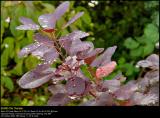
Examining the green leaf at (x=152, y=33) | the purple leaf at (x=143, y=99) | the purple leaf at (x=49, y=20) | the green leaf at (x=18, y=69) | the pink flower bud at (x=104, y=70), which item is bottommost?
the green leaf at (x=18, y=69)

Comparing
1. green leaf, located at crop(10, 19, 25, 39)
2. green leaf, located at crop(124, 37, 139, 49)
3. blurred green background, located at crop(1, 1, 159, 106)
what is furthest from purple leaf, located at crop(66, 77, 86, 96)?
green leaf, located at crop(124, 37, 139, 49)

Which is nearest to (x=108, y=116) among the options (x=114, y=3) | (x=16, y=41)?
(x=16, y=41)

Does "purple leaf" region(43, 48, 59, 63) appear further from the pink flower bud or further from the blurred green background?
the blurred green background

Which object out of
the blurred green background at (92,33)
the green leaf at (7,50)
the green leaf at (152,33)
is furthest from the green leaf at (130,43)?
the green leaf at (7,50)

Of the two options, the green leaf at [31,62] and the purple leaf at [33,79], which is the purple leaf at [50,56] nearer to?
the purple leaf at [33,79]

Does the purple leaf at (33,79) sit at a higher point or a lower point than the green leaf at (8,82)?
higher

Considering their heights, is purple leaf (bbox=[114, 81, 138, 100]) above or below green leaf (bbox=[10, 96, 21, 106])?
above

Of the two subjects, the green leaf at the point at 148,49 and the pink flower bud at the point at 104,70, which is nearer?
the pink flower bud at the point at 104,70
